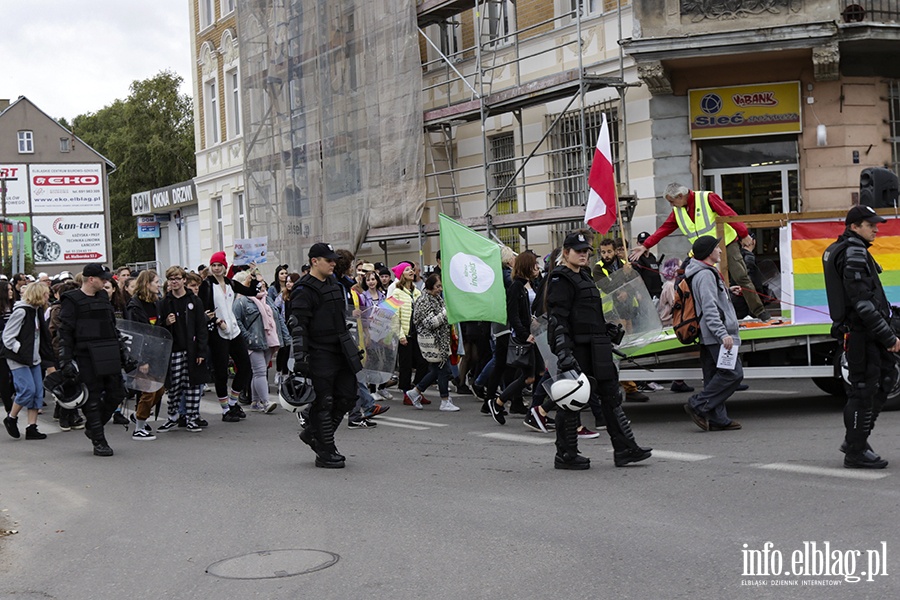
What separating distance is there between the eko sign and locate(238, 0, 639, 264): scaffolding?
1303cm

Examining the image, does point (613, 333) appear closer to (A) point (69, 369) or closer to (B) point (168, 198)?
(A) point (69, 369)

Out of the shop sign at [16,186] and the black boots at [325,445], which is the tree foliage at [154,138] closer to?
the shop sign at [16,186]

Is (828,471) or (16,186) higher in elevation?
(16,186)

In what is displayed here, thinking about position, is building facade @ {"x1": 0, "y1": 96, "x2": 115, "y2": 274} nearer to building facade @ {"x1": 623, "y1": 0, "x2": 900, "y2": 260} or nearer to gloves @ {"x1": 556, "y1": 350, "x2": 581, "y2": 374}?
building facade @ {"x1": 623, "y1": 0, "x2": 900, "y2": 260}

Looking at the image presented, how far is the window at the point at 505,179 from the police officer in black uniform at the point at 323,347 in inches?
498

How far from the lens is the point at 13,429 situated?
43.0 ft

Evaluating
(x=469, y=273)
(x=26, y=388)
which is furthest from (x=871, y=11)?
(x=26, y=388)

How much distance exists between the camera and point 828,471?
8359 mm

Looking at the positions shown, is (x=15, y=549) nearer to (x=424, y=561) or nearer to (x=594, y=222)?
(x=424, y=561)

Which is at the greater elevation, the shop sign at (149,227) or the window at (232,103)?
the window at (232,103)

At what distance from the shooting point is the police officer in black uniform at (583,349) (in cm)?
902

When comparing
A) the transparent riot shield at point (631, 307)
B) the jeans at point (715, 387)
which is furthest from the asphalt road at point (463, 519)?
the transparent riot shield at point (631, 307)

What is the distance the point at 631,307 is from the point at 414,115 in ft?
44.2

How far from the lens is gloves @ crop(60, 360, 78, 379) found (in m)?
11.0
